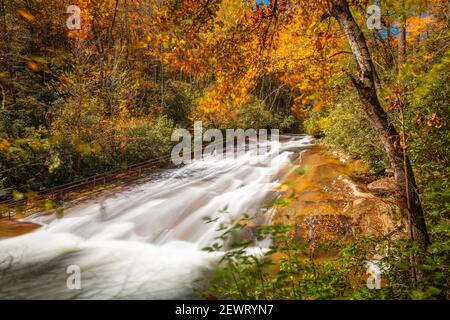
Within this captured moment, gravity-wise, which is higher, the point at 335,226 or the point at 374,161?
the point at 374,161

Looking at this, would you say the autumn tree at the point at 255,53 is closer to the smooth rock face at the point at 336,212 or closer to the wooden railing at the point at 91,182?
the smooth rock face at the point at 336,212

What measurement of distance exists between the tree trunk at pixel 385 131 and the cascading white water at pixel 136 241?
3471mm

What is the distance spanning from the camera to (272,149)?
19.6 metres

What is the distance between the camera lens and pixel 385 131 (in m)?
3.60

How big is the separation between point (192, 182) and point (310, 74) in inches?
354

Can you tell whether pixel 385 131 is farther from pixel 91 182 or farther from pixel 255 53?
pixel 91 182

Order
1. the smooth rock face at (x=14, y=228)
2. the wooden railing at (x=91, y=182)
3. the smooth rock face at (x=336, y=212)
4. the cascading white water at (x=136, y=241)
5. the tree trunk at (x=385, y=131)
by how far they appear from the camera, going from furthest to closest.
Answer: the wooden railing at (x=91, y=182)
the smooth rock face at (x=14, y=228)
the smooth rock face at (x=336, y=212)
the cascading white water at (x=136, y=241)
the tree trunk at (x=385, y=131)

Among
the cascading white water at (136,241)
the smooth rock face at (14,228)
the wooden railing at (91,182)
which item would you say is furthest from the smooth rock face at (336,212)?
the wooden railing at (91,182)

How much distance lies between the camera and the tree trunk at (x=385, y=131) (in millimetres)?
3545

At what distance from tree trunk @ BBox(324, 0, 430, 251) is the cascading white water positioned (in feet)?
11.4

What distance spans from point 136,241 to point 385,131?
782cm
